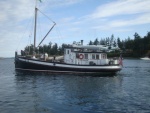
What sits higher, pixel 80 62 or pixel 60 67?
pixel 80 62

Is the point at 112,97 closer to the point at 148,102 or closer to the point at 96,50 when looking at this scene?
the point at 148,102

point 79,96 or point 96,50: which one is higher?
point 96,50

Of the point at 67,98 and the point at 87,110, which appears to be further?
the point at 67,98

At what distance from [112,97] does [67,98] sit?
455cm

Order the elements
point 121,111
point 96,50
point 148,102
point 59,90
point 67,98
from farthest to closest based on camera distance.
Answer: point 96,50 → point 59,90 → point 67,98 → point 148,102 → point 121,111

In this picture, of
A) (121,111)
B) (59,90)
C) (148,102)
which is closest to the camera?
(121,111)

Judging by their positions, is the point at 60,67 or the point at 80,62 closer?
the point at 60,67

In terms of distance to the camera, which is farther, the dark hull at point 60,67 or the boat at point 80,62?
the boat at point 80,62

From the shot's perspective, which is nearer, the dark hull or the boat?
the dark hull

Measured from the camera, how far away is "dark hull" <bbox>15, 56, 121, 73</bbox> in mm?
51844

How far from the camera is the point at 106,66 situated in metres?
51.8

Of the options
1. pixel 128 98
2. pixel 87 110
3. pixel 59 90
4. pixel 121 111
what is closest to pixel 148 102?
pixel 128 98

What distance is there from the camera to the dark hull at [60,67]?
51.8 metres

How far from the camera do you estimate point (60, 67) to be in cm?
5338
